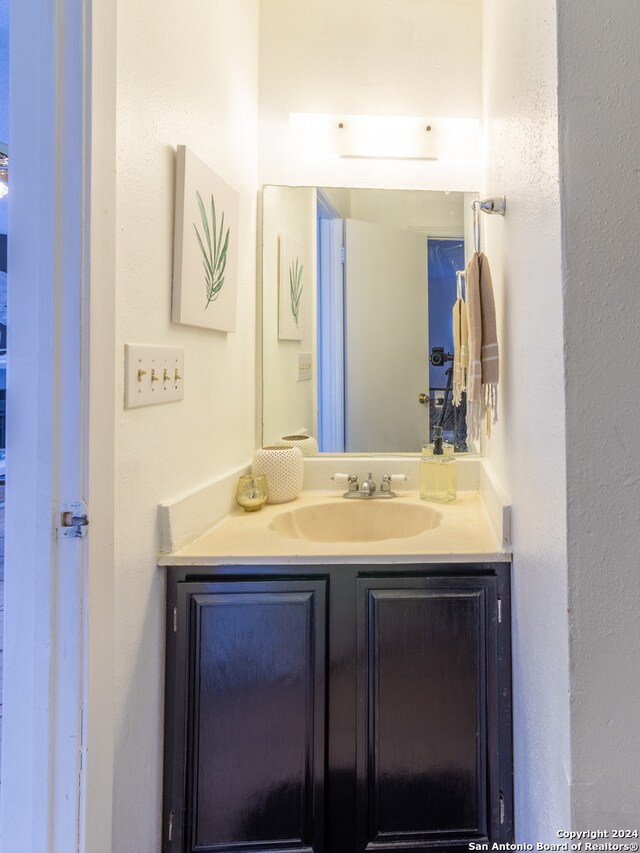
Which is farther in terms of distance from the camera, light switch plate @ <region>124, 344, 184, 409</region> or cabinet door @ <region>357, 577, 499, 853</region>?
cabinet door @ <region>357, 577, 499, 853</region>

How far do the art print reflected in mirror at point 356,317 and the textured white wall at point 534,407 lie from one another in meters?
0.47

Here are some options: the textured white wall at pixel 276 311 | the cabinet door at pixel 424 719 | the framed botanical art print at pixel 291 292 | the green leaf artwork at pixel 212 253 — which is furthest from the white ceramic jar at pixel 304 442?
the cabinet door at pixel 424 719

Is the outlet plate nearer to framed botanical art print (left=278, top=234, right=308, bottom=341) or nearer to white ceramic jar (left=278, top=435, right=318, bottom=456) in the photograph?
framed botanical art print (left=278, top=234, right=308, bottom=341)

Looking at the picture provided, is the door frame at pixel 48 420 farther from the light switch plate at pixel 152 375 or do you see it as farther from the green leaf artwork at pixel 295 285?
the green leaf artwork at pixel 295 285

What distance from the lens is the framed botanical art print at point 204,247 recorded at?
3.59 ft

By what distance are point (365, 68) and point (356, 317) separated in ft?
2.73

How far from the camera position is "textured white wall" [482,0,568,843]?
30.2 inches

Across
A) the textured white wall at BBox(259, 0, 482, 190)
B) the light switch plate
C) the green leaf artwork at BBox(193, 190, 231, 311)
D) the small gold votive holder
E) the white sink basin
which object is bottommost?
the white sink basin

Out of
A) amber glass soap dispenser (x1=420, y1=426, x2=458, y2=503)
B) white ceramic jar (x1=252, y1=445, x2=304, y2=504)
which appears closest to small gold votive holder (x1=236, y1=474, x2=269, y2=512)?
white ceramic jar (x1=252, y1=445, x2=304, y2=504)

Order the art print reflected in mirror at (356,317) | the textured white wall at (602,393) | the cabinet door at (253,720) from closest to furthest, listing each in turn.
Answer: the textured white wall at (602,393) → the cabinet door at (253,720) → the art print reflected in mirror at (356,317)

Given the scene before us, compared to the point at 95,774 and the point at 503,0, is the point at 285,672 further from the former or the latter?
the point at 503,0

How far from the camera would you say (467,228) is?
1.71m

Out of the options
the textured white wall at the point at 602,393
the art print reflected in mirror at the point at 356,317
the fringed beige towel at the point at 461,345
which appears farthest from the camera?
the art print reflected in mirror at the point at 356,317

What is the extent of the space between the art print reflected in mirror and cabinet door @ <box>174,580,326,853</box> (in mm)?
722
